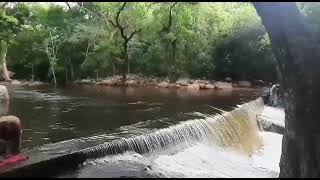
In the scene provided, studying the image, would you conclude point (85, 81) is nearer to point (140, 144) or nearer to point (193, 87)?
point (193, 87)

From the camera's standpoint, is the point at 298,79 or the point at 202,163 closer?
the point at 298,79

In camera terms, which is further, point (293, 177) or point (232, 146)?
point (232, 146)

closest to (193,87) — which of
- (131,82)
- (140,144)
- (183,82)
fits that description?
(183,82)

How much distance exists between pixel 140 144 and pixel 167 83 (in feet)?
57.7

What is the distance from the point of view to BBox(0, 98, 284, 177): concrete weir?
25.6 ft

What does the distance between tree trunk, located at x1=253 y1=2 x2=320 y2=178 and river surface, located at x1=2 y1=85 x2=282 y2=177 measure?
344 centimetres

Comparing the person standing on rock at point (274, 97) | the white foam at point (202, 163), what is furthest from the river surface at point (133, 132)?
the person standing on rock at point (274, 97)

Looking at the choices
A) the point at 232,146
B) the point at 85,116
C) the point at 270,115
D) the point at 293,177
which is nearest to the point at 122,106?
the point at 85,116

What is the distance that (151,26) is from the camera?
2820cm

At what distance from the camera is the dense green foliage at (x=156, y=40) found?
27969 mm

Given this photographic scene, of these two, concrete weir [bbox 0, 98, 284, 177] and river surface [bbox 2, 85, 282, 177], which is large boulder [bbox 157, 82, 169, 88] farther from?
concrete weir [bbox 0, 98, 284, 177]

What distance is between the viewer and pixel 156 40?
96.7 feet

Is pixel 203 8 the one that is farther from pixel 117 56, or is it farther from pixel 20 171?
pixel 20 171

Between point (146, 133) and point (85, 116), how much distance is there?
12.2ft
